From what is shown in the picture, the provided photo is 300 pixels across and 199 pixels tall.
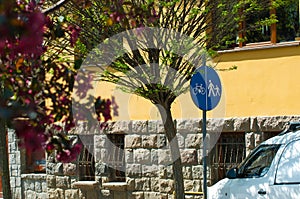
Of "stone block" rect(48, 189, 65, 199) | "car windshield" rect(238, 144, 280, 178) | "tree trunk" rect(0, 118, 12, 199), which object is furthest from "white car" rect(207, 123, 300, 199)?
"stone block" rect(48, 189, 65, 199)

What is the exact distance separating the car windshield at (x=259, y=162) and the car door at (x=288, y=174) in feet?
0.73

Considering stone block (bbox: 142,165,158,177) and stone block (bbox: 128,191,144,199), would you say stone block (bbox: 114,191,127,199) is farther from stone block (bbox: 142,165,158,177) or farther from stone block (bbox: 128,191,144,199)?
stone block (bbox: 142,165,158,177)

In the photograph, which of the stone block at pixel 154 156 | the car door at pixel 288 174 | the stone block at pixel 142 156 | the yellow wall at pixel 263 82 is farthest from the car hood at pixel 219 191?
the stone block at pixel 142 156

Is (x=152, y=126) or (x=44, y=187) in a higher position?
(x=152, y=126)

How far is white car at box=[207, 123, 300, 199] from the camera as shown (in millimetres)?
7945

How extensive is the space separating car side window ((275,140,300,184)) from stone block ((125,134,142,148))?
17.7ft

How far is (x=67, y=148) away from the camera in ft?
13.7

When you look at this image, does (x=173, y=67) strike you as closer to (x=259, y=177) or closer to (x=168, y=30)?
(x=168, y=30)

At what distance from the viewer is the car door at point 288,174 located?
25.8 ft

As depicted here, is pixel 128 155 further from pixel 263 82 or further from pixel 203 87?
pixel 203 87

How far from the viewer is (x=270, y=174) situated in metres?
8.16

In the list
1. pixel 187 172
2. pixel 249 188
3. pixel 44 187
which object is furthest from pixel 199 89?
pixel 44 187

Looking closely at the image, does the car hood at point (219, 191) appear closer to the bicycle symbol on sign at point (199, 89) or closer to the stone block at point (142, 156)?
the bicycle symbol on sign at point (199, 89)

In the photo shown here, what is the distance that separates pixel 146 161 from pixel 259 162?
479cm
